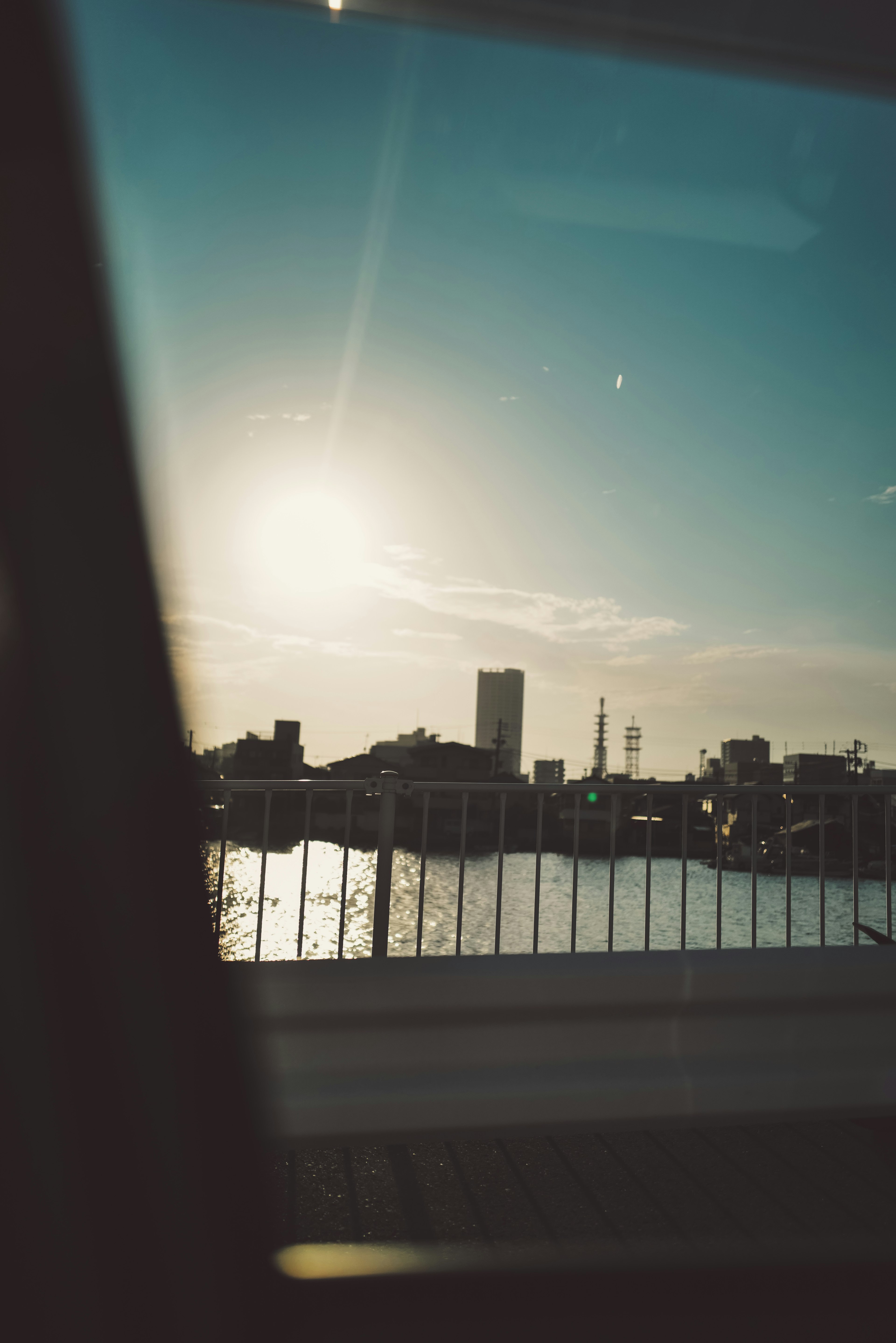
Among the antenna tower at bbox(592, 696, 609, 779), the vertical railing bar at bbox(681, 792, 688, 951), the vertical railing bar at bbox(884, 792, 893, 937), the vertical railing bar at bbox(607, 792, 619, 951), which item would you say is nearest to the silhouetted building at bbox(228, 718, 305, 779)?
the vertical railing bar at bbox(607, 792, 619, 951)

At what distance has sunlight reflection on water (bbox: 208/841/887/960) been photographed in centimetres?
331

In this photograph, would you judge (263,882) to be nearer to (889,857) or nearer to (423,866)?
(423,866)

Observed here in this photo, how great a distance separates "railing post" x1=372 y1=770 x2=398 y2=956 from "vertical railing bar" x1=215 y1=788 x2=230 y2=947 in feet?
1.94

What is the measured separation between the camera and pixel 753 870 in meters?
3.56

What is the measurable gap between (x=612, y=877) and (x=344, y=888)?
1138 mm

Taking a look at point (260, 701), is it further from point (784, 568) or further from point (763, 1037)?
point (784, 568)

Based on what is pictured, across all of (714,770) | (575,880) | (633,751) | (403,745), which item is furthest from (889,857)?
(633,751)

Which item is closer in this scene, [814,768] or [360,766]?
[360,766]

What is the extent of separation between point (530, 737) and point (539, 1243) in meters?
2.72

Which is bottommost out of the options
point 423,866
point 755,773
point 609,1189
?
point 609,1189

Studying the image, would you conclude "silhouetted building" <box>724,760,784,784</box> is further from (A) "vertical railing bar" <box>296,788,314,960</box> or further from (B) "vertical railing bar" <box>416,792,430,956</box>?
(A) "vertical railing bar" <box>296,788,314,960</box>

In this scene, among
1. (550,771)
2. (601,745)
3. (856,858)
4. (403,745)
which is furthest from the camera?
(601,745)

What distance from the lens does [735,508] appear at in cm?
600

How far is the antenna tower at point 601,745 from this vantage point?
517cm
